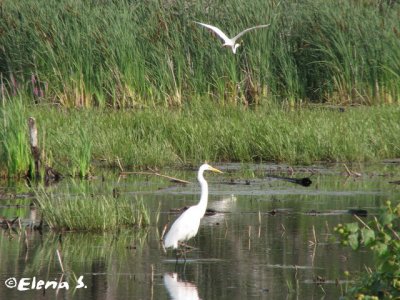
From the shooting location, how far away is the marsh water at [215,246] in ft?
25.3

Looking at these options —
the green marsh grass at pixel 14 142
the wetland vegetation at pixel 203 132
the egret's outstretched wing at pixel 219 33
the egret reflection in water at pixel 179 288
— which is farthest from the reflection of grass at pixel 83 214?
the egret's outstretched wing at pixel 219 33

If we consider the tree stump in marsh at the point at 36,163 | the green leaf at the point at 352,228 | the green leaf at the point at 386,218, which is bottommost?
the green leaf at the point at 352,228

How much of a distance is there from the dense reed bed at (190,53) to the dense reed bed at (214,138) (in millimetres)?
1865

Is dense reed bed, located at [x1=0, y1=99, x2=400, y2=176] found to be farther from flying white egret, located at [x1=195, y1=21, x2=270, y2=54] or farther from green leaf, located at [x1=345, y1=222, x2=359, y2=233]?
green leaf, located at [x1=345, y1=222, x2=359, y2=233]

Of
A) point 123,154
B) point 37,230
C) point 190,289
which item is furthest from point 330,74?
point 190,289

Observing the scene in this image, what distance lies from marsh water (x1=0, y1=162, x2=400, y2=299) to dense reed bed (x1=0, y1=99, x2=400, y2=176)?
2.32 feet

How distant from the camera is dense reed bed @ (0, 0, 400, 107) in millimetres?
17172

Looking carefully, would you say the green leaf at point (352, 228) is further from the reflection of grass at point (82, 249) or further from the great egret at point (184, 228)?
the great egret at point (184, 228)

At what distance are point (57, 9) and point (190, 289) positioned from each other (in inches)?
418

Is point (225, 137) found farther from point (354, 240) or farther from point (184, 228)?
point (354, 240)

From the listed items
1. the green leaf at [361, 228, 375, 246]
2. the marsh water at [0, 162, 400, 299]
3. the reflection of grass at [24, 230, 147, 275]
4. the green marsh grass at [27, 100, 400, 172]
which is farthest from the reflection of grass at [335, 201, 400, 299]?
the green marsh grass at [27, 100, 400, 172]

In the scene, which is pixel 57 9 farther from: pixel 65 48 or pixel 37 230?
pixel 37 230

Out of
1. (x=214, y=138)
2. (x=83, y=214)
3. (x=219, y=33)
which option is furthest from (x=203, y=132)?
(x=83, y=214)

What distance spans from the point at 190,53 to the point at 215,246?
9.01m
